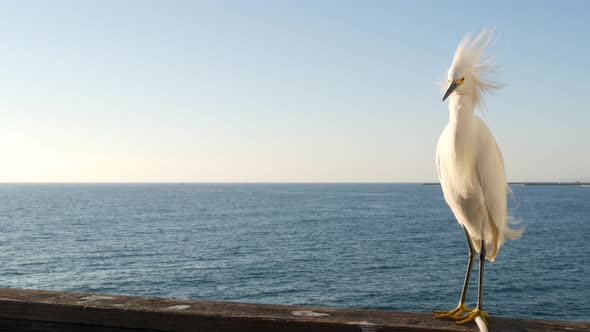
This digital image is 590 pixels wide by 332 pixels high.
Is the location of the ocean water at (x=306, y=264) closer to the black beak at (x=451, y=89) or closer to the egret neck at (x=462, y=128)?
the egret neck at (x=462, y=128)

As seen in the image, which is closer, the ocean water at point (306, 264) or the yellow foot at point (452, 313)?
the yellow foot at point (452, 313)

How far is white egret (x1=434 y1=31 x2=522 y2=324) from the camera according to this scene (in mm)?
3740

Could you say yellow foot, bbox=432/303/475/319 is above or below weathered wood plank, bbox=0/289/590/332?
below

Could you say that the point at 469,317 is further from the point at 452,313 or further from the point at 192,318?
the point at 192,318

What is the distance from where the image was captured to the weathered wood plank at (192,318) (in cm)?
240

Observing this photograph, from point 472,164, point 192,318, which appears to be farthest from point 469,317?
point 192,318

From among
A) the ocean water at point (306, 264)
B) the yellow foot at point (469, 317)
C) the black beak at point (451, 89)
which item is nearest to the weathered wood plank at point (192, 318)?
the yellow foot at point (469, 317)

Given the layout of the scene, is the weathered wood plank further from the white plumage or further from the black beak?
the black beak

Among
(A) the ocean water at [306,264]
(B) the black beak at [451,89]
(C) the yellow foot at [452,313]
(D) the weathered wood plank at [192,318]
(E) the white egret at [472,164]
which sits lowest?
(A) the ocean water at [306,264]

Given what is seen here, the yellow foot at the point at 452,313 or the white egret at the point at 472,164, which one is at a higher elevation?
the white egret at the point at 472,164

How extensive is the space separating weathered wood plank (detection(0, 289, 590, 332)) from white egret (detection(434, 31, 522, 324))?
3.95ft

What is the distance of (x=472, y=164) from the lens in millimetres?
3816

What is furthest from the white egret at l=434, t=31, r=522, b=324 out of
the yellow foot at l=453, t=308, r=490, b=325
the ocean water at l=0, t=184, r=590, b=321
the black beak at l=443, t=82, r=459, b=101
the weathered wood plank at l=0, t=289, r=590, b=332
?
the ocean water at l=0, t=184, r=590, b=321

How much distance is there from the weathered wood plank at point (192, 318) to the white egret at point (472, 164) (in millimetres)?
1205
